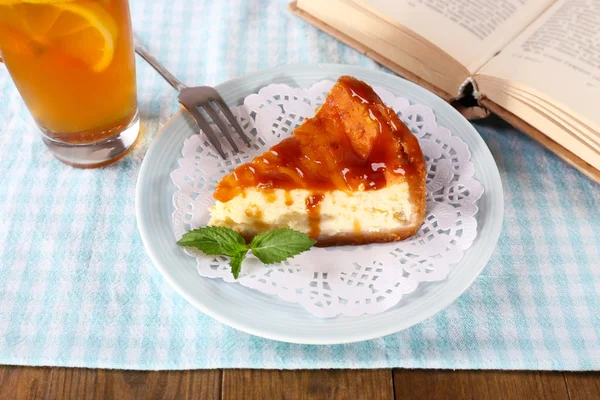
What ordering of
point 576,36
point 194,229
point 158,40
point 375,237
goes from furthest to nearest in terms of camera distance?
point 158,40 → point 576,36 → point 375,237 → point 194,229

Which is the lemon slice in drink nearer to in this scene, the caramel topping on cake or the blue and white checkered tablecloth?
the blue and white checkered tablecloth

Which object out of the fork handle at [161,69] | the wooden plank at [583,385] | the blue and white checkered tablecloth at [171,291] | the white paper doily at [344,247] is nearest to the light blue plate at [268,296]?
the white paper doily at [344,247]

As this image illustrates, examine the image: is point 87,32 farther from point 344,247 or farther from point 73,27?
point 344,247

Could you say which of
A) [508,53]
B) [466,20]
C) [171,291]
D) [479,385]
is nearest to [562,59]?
[508,53]

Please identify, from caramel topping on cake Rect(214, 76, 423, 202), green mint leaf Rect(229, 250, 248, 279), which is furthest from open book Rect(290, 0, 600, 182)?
green mint leaf Rect(229, 250, 248, 279)

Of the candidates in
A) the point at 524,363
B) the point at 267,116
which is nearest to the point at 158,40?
the point at 267,116

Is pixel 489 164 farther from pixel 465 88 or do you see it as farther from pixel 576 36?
pixel 576 36
